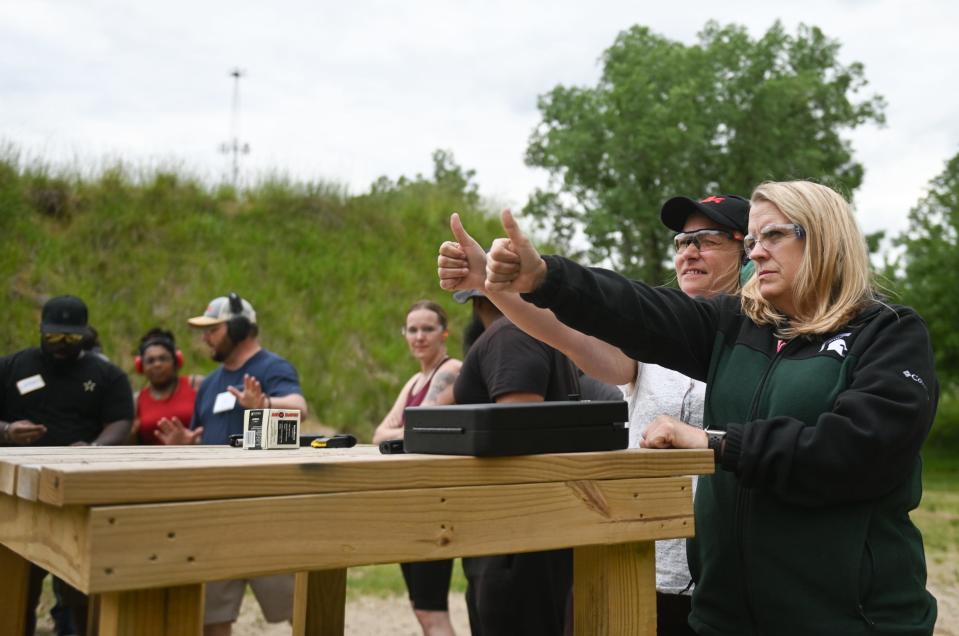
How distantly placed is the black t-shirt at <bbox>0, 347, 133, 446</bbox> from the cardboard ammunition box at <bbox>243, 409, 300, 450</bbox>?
13.5ft

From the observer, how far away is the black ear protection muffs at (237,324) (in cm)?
554

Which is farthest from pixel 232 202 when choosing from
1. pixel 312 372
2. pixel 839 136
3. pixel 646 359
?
pixel 839 136

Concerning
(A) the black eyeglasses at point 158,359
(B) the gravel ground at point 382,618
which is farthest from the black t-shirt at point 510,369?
(A) the black eyeglasses at point 158,359

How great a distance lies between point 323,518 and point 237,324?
163 inches

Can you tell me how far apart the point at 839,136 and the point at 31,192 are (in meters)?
24.9

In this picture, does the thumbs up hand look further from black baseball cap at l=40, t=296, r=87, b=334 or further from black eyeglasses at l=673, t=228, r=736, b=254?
black baseball cap at l=40, t=296, r=87, b=334

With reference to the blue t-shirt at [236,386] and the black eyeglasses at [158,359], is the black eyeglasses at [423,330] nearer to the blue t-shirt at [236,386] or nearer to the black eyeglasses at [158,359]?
the blue t-shirt at [236,386]

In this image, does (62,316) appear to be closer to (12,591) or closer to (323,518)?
(12,591)

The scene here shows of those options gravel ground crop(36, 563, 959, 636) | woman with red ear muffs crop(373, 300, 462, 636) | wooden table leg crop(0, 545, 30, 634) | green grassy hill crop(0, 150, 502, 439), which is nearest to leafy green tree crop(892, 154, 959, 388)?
green grassy hill crop(0, 150, 502, 439)

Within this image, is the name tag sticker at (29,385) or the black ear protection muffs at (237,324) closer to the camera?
the black ear protection muffs at (237,324)

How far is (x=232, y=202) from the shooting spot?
53.7 ft

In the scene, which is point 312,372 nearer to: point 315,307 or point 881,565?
point 315,307

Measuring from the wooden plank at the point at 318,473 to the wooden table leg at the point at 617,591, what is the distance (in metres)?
0.19

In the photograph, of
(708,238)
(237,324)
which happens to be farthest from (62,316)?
(708,238)
